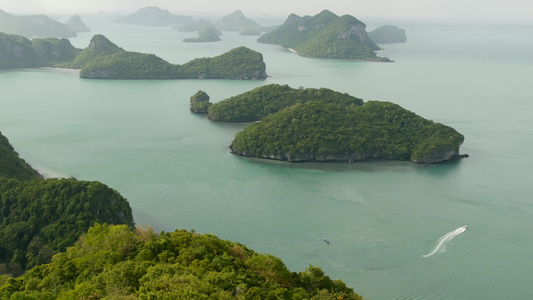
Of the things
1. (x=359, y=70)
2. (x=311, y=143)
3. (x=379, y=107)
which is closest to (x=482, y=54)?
(x=359, y=70)

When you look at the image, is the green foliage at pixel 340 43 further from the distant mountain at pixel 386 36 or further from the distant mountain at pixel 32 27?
the distant mountain at pixel 32 27

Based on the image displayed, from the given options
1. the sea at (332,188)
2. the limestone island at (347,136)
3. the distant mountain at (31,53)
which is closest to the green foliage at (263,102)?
the sea at (332,188)

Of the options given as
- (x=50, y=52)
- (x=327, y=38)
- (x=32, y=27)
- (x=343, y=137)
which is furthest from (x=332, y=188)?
(x=32, y=27)

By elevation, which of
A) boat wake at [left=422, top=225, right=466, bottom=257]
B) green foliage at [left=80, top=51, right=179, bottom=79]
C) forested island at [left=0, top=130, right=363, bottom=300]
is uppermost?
green foliage at [left=80, top=51, right=179, bottom=79]

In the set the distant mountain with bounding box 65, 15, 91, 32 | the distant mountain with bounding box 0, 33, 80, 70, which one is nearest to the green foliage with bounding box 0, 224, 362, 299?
the distant mountain with bounding box 0, 33, 80, 70

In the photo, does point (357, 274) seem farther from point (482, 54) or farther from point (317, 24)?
point (317, 24)

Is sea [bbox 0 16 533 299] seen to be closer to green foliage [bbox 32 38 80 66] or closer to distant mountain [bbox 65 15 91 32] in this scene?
green foliage [bbox 32 38 80 66]
